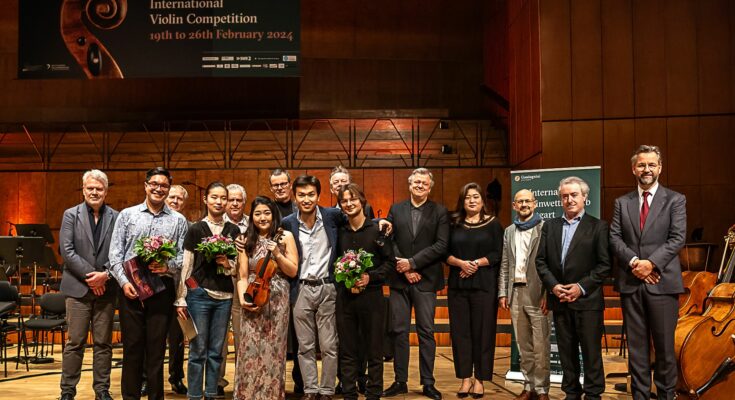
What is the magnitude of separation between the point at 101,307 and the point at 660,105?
7.48 meters

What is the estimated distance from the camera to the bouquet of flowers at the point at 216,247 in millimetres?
4363

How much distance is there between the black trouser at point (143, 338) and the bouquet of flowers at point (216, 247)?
0.37m

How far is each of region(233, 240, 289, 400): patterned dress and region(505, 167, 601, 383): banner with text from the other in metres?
2.26

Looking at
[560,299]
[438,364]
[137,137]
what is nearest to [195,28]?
[137,137]

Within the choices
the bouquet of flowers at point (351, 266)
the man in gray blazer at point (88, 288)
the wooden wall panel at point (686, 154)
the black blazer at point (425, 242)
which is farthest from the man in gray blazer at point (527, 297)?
the wooden wall panel at point (686, 154)

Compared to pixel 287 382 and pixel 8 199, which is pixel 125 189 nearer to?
pixel 8 199

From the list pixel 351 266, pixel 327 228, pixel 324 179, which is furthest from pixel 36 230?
pixel 351 266

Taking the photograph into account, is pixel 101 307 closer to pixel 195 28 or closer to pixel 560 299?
pixel 560 299

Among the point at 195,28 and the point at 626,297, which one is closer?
the point at 626,297

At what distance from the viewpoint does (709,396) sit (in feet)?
14.0

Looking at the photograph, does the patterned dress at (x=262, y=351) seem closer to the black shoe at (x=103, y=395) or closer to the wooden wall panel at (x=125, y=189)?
the black shoe at (x=103, y=395)

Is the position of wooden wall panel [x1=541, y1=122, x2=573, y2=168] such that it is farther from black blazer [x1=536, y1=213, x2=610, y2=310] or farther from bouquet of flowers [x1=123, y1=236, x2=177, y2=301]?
bouquet of flowers [x1=123, y1=236, x2=177, y2=301]

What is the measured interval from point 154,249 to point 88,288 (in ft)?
2.32

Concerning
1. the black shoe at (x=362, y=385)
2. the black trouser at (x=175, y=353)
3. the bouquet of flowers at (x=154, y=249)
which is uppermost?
the bouquet of flowers at (x=154, y=249)
